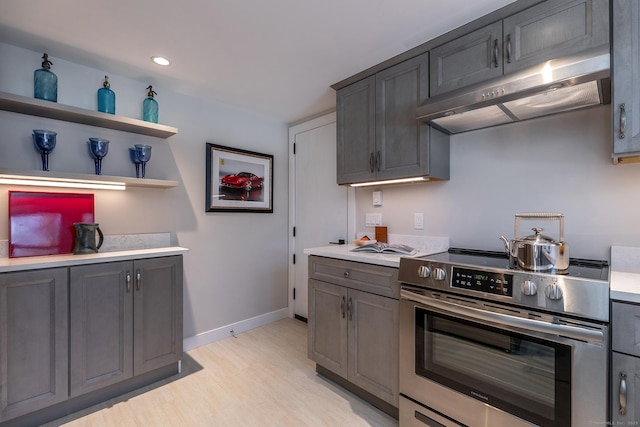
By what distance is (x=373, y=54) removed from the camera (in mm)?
2062

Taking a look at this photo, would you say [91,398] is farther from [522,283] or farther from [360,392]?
[522,283]

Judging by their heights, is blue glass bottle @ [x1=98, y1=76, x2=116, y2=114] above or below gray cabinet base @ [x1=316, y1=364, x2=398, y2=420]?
above

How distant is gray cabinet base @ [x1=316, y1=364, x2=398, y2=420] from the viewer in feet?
6.05

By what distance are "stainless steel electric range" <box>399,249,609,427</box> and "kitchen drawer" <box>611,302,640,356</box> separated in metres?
0.03

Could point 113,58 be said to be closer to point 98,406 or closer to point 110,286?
point 110,286

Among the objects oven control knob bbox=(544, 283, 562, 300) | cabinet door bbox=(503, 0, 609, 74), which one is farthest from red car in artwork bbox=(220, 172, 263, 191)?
oven control knob bbox=(544, 283, 562, 300)

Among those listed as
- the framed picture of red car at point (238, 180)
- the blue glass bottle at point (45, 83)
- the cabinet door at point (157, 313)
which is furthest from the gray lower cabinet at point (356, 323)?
the blue glass bottle at point (45, 83)

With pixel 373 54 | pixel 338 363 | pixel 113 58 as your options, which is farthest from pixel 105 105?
pixel 338 363

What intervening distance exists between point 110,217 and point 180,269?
0.70 metres

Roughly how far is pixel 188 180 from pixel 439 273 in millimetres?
2327

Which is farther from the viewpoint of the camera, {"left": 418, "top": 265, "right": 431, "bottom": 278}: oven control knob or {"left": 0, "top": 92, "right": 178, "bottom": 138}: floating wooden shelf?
{"left": 0, "top": 92, "right": 178, "bottom": 138}: floating wooden shelf

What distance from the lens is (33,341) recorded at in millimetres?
1686

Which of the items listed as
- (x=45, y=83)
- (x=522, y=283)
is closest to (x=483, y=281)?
(x=522, y=283)

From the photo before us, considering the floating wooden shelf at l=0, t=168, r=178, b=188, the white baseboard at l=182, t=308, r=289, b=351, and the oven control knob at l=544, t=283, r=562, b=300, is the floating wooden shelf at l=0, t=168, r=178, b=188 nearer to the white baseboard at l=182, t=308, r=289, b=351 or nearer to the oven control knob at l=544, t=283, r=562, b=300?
the white baseboard at l=182, t=308, r=289, b=351
